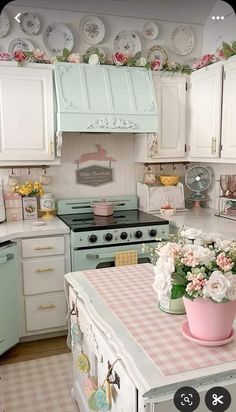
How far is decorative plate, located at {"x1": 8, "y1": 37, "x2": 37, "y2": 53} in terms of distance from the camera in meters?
2.89

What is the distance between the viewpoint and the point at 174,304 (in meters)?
1.31

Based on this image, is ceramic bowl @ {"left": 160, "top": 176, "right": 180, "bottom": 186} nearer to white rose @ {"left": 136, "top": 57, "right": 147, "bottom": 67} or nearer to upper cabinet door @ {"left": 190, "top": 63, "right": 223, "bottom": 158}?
upper cabinet door @ {"left": 190, "top": 63, "right": 223, "bottom": 158}

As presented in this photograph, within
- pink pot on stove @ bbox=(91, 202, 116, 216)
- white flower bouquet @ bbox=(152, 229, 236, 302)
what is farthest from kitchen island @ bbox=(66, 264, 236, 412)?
pink pot on stove @ bbox=(91, 202, 116, 216)

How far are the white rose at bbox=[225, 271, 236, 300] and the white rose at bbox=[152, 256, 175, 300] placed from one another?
5.9 inches

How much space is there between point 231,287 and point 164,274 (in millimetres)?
187

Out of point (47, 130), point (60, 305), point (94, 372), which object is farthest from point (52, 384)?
point (47, 130)

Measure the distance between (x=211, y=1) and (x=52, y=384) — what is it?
7.17 feet

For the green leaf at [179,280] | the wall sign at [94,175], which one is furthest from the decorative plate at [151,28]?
the wall sign at [94,175]

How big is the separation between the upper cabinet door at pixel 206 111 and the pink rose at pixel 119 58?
627mm

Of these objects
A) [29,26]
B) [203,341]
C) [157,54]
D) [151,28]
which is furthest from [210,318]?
[157,54]

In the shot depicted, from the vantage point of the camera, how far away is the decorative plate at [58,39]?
289 centimetres

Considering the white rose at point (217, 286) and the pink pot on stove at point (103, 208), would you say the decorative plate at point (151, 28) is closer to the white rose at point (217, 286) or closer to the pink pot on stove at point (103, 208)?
the white rose at point (217, 286)

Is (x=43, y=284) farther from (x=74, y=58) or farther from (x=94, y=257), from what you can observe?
(x=74, y=58)

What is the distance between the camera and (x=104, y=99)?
9.45 feet
